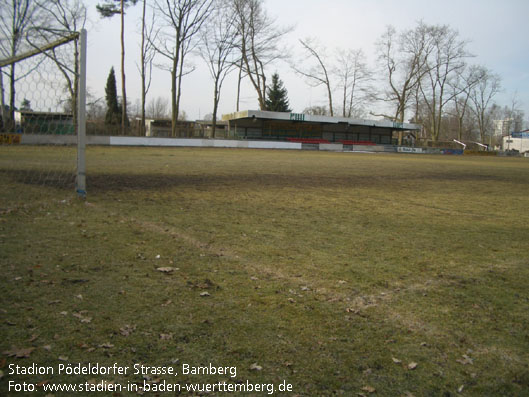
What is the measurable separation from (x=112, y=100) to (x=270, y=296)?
60.6 m

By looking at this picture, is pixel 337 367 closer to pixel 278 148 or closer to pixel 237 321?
pixel 237 321

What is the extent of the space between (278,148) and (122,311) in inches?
1691

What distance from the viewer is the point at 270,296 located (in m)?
4.13

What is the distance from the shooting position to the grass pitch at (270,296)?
288cm

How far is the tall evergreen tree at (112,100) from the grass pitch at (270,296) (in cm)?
5141

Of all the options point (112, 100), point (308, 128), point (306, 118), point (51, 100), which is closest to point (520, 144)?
point (308, 128)

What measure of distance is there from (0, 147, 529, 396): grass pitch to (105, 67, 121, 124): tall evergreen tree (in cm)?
5141

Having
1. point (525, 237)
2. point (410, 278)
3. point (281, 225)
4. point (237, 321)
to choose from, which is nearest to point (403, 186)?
point (525, 237)

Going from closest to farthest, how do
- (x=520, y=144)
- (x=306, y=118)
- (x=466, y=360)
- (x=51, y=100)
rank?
(x=466, y=360)
(x=51, y=100)
(x=306, y=118)
(x=520, y=144)

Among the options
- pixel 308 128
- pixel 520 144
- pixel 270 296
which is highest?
pixel 520 144

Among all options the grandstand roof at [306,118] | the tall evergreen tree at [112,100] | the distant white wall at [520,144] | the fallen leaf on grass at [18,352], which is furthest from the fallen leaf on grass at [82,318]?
the distant white wall at [520,144]

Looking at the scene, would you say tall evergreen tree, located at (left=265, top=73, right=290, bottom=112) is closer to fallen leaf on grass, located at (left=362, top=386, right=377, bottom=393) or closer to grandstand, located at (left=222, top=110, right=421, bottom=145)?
grandstand, located at (left=222, top=110, right=421, bottom=145)

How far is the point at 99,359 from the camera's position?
9.41ft

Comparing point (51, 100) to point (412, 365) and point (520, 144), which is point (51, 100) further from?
point (520, 144)
